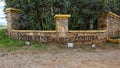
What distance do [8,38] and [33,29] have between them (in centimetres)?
120

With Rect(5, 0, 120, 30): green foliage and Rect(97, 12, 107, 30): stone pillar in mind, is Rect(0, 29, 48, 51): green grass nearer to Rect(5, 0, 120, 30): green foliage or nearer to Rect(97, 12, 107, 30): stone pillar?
Rect(5, 0, 120, 30): green foliage

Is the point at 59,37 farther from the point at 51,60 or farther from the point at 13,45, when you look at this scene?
the point at 51,60

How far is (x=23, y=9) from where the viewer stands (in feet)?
33.1

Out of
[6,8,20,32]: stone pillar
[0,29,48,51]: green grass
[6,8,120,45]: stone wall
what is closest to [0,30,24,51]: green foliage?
[0,29,48,51]: green grass

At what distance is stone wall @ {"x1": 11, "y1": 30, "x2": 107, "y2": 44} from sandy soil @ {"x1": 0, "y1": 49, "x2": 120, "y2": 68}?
1.31 meters

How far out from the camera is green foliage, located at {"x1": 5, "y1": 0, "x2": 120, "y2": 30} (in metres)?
9.72

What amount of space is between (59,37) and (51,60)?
2607mm

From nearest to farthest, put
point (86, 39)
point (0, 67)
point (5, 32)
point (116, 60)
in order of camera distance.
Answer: point (0, 67) < point (116, 60) < point (86, 39) < point (5, 32)

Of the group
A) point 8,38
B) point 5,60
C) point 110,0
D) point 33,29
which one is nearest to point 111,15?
point 110,0

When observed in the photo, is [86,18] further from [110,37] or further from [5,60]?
[5,60]

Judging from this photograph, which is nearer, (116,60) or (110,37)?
(116,60)

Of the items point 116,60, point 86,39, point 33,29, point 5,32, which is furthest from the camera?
point 5,32

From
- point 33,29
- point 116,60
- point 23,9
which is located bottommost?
point 116,60

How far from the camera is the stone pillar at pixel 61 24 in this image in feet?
29.5
